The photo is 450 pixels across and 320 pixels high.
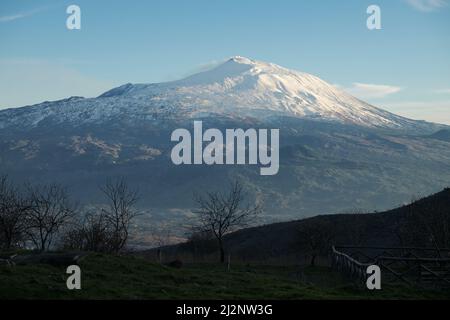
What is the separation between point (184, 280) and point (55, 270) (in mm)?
4503

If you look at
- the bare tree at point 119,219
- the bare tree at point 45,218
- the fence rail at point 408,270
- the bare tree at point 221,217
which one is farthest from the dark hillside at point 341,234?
the fence rail at point 408,270

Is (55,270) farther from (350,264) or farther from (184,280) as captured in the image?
(350,264)

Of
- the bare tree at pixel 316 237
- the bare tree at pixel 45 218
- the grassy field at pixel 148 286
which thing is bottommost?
the grassy field at pixel 148 286

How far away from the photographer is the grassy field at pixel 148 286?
753 inches

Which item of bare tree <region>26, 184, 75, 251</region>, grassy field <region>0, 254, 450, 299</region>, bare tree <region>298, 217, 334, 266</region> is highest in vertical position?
bare tree <region>26, 184, 75, 251</region>

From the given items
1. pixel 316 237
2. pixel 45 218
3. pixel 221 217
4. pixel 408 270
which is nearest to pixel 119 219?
pixel 45 218

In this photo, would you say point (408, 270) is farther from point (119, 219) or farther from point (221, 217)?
point (119, 219)

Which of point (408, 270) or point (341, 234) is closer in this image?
point (408, 270)

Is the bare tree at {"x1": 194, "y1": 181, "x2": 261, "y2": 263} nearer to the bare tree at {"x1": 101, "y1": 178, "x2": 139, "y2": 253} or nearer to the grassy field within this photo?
the bare tree at {"x1": 101, "y1": 178, "x2": 139, "y2": 253}

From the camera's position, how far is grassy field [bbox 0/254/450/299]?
1912 centimetres

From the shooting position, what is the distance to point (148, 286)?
2120cm

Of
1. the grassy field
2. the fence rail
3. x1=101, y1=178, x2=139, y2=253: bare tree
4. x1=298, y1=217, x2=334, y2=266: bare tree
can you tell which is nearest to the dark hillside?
x1=298, y1=217, x2=334, y2=266: bare tree

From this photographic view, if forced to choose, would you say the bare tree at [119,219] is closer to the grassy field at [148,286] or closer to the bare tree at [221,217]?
the bare tree at [221,217]
